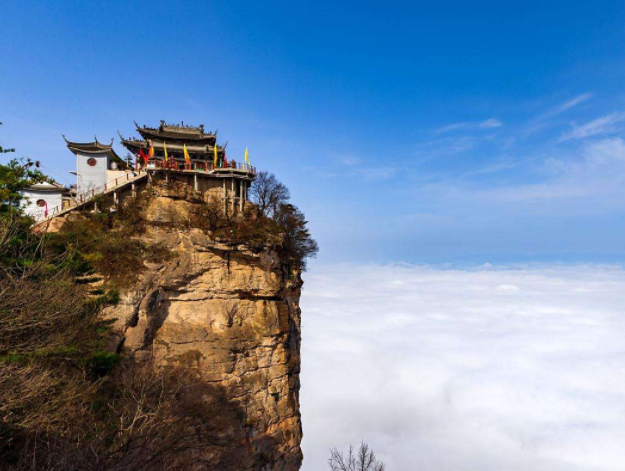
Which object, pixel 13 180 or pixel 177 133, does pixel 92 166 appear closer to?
pixel 177 133

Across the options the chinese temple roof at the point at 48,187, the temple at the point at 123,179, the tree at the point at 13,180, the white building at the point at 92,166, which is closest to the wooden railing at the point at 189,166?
the temple at the point at 123,179

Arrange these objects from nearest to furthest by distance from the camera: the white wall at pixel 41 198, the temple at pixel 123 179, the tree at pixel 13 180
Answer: the tree at pixel 13 180 < the temple at pixel 123 179 < the white wall at pixel 41 198

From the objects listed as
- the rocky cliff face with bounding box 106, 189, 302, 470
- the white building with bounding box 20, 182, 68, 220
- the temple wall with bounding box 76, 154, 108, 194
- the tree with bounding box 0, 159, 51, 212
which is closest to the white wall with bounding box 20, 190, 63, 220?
the white building with bounding box 20, 182, 68, 220

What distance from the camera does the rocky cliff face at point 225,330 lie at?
2353cm

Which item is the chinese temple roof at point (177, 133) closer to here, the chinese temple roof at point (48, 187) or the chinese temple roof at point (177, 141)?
the chinese temple roof at point (177, 141)

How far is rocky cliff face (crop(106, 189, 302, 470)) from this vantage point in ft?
77.2

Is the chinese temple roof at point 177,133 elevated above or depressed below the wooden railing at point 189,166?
above

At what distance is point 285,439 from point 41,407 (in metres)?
20.7

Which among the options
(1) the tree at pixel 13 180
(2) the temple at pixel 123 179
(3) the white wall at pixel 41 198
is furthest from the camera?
(3) the white wall at pixel 41 198

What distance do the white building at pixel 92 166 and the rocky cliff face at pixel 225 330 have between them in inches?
289

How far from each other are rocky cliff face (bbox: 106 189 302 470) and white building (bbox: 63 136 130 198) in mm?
7332

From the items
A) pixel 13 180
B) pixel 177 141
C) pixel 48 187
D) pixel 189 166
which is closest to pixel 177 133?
pixel 177 141

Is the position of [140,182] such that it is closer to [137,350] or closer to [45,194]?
[45,194]

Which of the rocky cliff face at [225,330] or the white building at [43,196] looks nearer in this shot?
the rocky cliff face at [225,330]
